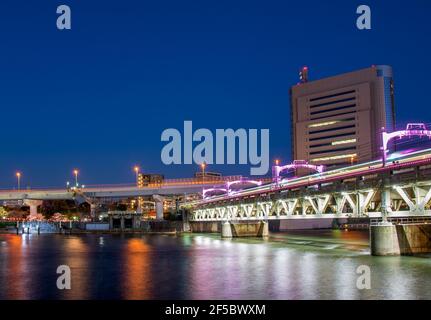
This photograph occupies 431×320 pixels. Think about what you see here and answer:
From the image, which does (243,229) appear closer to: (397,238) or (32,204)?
(397,238)

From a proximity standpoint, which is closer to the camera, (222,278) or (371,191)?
(222,278)

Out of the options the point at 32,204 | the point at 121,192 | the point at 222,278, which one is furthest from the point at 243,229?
the point at 32,204

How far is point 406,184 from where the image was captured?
48.9 metres

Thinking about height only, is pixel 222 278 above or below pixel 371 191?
below

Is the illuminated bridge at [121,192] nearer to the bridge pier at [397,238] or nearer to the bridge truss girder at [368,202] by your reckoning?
the bridge truss girder at [368,202]

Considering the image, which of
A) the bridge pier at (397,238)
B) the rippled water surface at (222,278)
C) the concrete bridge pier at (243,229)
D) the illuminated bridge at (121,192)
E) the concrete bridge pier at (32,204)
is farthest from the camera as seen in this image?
the concrete bridge pier at (32,204)

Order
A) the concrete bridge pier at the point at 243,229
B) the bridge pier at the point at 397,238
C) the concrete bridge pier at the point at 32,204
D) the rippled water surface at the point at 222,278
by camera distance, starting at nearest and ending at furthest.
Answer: the rippled water surface at the point at 222,278 < the bridge pier at the point at 397,238 < the concrete bridge pier at the point at 243,229 < the concrete bridge pier at the point at 32,204

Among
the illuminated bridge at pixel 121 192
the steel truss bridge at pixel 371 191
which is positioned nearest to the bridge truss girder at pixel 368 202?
the steel truss bridge at pixel 371 191

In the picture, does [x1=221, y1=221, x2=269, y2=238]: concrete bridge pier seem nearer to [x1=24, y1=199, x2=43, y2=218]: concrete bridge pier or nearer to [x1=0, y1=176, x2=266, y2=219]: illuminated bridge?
[x1=0, y1=176, x2=266, y2=219]: illuminated bridge

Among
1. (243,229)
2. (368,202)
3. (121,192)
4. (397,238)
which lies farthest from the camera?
(121,192)

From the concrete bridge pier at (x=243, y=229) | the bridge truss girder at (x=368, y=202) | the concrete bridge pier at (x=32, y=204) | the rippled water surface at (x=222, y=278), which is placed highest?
the concrete bridge pier at (x=32, y=204)

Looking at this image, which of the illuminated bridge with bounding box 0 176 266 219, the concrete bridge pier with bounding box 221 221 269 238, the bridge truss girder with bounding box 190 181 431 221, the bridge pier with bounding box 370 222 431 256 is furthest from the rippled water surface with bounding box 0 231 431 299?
the illuminated bridge with bounding box 0 176 266 219

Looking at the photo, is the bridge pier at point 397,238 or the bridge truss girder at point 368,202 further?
the bridge pier at point 397,238
